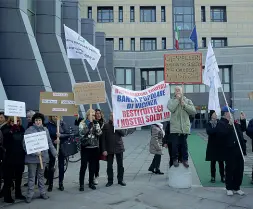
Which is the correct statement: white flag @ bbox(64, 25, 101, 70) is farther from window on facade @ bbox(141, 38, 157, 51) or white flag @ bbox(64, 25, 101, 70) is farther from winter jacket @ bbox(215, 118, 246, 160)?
window on facade @ bbox(141, 38, 157, 51)

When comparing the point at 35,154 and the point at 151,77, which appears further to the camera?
the point at 151,77

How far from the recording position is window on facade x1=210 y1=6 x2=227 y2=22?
48531 millimetres

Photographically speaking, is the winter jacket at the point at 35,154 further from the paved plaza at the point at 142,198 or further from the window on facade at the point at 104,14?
the window on facade at the point at 104,14

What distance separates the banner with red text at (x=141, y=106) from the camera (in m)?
8.50

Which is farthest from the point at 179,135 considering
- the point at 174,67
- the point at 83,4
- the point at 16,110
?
the point at 83,4

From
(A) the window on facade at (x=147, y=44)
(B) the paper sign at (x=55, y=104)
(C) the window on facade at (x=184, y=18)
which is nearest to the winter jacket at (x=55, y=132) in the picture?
(B) the paper sign at (x=55, y=104)

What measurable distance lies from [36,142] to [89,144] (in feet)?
4.60

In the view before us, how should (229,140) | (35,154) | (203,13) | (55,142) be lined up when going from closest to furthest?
(35,154), (229,140), (55,142), (203,13)

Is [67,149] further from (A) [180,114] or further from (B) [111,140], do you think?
(A) [180,114]

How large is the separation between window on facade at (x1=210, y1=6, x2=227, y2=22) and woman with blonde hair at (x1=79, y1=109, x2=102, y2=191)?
44.5 m

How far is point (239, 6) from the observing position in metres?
48.0

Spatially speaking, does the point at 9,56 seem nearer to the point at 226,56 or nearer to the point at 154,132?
the point at 154,132

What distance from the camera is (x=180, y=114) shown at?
7.89 meters

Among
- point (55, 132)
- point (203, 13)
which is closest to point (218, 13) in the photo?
point (203, 13)
